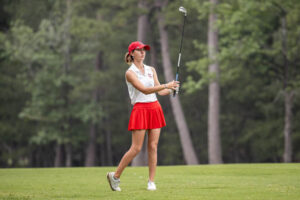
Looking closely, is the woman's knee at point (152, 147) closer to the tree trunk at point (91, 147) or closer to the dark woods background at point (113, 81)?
the dark woods background at point (113, 81)

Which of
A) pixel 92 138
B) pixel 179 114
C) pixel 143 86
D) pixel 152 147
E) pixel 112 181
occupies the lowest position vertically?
pixel 92 138

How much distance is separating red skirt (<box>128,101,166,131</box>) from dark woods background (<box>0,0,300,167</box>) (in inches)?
625

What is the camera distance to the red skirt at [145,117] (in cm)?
690

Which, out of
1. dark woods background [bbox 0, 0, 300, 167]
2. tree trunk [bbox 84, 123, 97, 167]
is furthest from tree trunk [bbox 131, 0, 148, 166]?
tree trunk [bbox 84, 123, 97, 167]

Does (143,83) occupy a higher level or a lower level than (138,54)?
lower

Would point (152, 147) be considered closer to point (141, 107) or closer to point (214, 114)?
point (141, 107)

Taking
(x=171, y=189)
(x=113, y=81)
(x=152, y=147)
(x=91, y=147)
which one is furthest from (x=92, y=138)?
(x=152, y=147)

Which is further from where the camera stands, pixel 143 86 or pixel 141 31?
pixel 141 31

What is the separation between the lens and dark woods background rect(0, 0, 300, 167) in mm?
26531

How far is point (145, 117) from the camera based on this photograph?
22.6ft

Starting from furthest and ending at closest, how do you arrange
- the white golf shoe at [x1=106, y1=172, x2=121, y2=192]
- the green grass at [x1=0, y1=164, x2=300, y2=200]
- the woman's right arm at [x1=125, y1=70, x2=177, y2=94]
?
1. the white golf shoe at [x1=106, y1=172, x2=121, y2=192]
2. the woman's right arm at [x1=125, y1=70, x2=177, y2=94]
3. the green grass at [x1=0, y1=164, x2=300, y2=200]

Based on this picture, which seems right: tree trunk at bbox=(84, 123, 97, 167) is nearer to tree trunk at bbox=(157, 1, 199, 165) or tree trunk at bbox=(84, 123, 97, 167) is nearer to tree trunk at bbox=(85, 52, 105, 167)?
tree trunk at bbox=(85, 52, 105, 167)

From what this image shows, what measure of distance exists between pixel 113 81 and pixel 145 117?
27.6m

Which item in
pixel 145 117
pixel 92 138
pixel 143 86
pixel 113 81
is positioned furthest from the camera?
pixel 92 138
